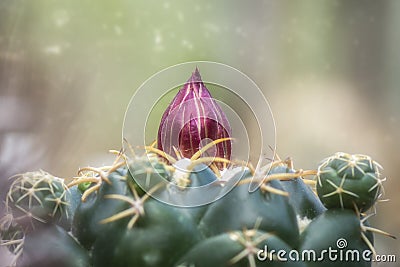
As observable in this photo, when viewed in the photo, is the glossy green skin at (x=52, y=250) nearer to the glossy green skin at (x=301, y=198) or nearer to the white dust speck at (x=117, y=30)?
the glossy green skin at (x=301, y=198)

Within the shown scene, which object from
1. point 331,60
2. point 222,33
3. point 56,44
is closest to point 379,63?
point 331,60

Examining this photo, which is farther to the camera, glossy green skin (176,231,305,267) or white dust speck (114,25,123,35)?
white dust speck (114,25,123,35)

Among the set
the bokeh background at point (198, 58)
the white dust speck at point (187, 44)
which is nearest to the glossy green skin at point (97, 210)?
the bokeh background at point (198, 58)

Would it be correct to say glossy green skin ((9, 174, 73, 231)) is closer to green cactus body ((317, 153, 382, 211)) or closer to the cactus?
the cactus

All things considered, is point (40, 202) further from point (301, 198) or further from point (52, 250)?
point (301, 198)

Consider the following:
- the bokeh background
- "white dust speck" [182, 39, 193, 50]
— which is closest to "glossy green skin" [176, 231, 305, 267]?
the bokeh background

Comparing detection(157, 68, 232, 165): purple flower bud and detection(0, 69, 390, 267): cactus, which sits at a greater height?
detection(157, 68, 232, 165): purple flower bud

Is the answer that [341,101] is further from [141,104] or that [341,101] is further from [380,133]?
[141,104]

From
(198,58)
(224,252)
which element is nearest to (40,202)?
(224,252)

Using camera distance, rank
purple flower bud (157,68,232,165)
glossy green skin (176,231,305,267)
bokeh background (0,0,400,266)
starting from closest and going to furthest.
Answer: glossy green skin (176,231,305,267), purple flower bud (157,68,232,165), bokeh background (0,0,400,266)
